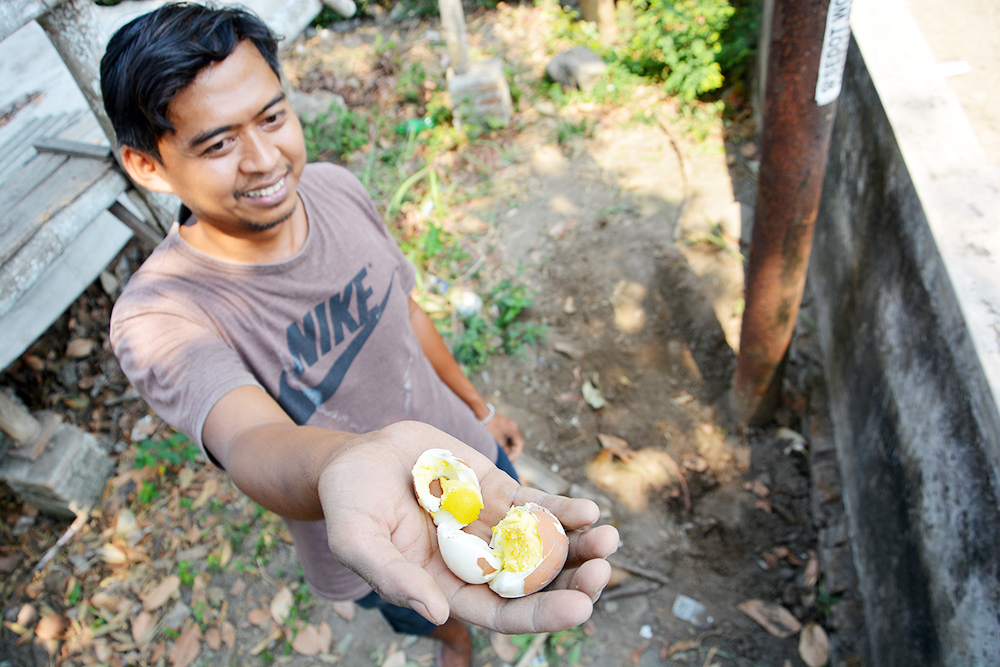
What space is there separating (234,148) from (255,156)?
57 millimetres

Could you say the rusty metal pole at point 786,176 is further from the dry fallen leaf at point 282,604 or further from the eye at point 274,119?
the dry fallen leaf at point 282,604

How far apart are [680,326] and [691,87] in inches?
92.7

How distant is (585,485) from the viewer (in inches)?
130

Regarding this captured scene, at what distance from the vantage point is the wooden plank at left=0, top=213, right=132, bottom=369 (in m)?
2.83

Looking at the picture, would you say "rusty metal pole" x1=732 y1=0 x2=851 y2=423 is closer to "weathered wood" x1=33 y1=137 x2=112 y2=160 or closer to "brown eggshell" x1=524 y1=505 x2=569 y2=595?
"brown eggshell" x1=524 y1=505 x2=569 y2=595

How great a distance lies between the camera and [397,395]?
77.5 inches

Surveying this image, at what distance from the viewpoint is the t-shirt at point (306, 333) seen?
149cm

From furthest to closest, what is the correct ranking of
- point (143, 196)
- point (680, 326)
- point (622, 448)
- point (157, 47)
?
1. point (680, 326)
2. point (622, 448)
3. point (143, 196)
4. point (157, 47)

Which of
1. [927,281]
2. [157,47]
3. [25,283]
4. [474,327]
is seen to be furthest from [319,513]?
[474,327]

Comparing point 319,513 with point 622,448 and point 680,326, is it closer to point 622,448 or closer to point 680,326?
point 622,448

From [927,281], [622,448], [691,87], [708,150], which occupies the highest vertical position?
[927,281]

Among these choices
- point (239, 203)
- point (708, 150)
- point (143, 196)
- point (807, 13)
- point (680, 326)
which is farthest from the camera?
point (708, 150)

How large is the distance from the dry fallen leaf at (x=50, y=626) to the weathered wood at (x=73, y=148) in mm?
2310

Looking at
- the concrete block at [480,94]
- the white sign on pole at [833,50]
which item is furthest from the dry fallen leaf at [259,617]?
the concrete block at [480,94]
